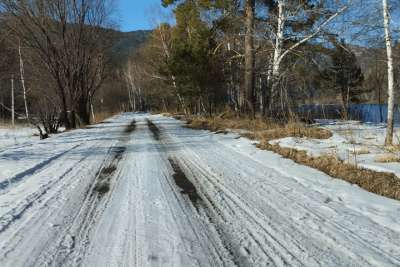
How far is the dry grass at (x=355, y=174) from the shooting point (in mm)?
4938

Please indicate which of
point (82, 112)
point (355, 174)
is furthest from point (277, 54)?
point (82, 112)

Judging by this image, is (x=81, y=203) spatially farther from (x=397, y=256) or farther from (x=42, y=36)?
(x=42, y=36)

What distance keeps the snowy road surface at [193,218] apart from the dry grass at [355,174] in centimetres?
24

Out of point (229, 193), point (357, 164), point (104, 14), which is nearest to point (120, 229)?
point (229, 193)

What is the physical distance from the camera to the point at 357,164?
6270 mm

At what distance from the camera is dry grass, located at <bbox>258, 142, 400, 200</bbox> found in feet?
16.2

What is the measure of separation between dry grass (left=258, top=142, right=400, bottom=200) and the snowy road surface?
0.80 feet

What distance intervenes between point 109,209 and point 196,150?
16.1 feet

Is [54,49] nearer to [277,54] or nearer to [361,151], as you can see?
[277,54]

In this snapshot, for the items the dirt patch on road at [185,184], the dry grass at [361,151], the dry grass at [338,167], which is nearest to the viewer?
the dirt patch on road at [185,184]

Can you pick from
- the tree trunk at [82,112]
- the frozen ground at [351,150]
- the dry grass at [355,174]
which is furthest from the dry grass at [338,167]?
the tree trunk at [82,112]

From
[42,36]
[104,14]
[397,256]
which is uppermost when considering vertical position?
[104,14]

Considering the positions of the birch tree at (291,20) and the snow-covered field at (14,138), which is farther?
the snow-covered field at (14,138)

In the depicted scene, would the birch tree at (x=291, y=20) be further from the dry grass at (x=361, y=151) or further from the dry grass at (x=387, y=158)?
the dry grass at (x=387, y=158)
